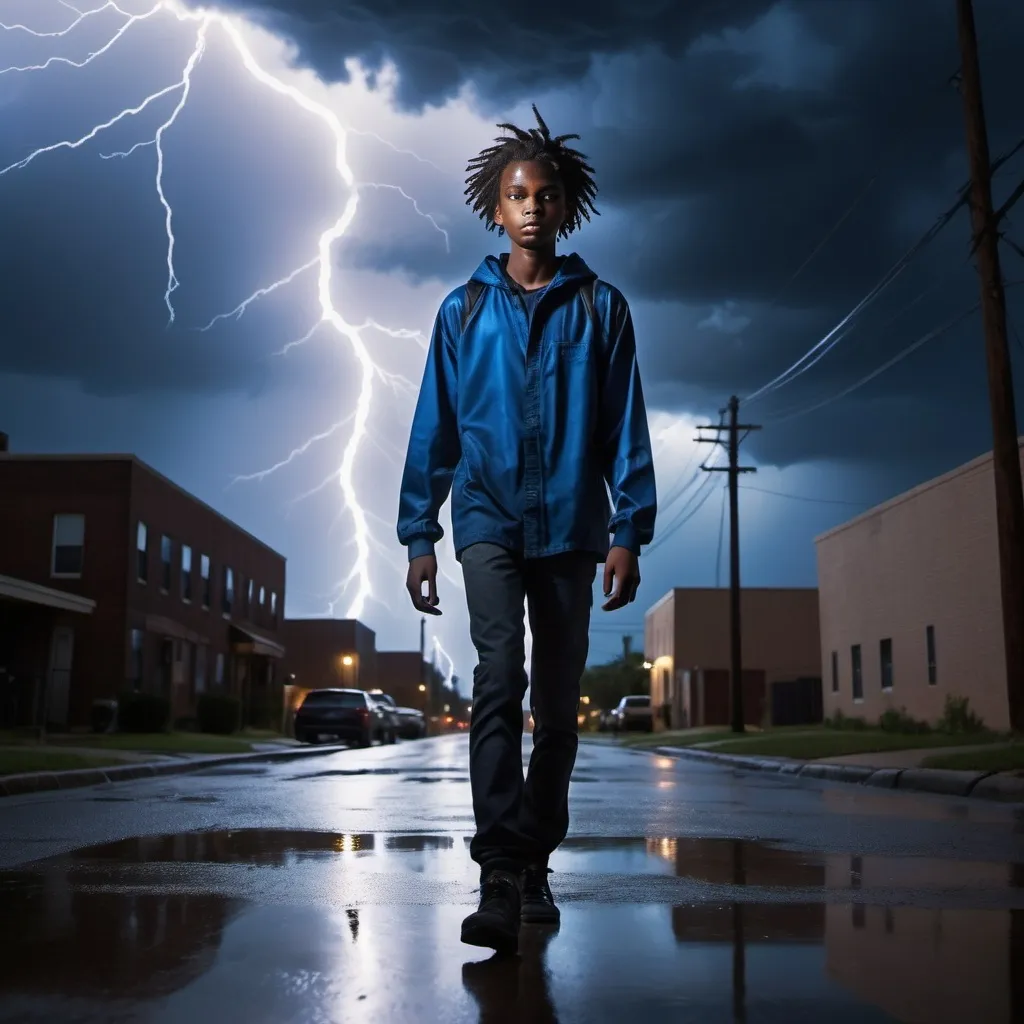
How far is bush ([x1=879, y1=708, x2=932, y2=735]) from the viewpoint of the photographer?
87.1 ft

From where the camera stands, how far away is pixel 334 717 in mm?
32188

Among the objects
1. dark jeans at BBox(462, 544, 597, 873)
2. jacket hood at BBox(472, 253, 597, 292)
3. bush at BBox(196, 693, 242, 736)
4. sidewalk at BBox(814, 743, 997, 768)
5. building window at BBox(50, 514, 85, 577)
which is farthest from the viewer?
bush at BBox(196, 693, 242, 736)

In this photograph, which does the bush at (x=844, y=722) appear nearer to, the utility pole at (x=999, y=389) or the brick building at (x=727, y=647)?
the utility pole at (x=999, y=389)

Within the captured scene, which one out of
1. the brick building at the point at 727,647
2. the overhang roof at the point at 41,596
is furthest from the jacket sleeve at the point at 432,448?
the brick building at the point at 727,647

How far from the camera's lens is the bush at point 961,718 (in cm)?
2365

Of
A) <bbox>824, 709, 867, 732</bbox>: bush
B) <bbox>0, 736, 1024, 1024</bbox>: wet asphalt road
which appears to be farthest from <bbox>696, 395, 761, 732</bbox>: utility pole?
<bbox>0, 736, 1024, 1024</bbox>: wet asphalt road

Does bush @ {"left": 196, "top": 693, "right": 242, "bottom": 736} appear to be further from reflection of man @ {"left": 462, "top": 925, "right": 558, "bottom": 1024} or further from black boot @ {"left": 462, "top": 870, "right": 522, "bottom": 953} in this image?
reflection of man @ {"left": 462, "top": 925, "right": 558, "bottom": 1024}

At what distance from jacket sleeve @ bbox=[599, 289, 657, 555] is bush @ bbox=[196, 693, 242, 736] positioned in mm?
31031

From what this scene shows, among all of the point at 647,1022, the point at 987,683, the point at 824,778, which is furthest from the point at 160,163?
the point at 647,1022

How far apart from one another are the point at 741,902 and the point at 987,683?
20.6m

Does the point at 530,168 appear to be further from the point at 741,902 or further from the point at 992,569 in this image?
the point at 992,569

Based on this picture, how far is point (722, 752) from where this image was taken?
24.7 m

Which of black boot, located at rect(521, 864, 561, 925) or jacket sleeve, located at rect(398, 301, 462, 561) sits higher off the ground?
jacket sleeve, located at rect(398, 301, 462, 561)

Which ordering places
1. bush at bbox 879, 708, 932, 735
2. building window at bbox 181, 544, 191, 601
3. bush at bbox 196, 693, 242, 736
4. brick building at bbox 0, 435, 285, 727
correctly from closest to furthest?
bush at bbox 879, 708, 932, 735 < brick building at bbox 0, 435, 285, 727 < bush at bbox 196, 693, 242, 736 < building window at bbox 181, 544, 191, 601
